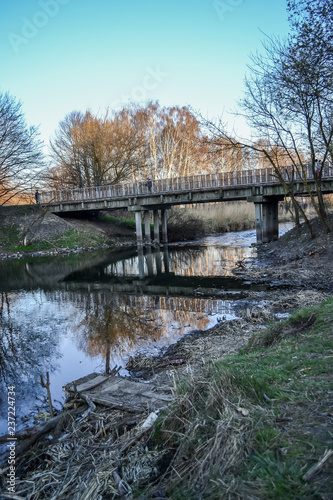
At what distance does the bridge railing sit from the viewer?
80.7ft

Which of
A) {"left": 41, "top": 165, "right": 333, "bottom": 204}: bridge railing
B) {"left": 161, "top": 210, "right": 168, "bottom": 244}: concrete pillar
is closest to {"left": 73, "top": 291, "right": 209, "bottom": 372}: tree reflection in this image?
{"left": 41, "top": 165, "right": 333, "bottom": 204}: bridge railing

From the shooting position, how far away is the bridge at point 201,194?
24.9m

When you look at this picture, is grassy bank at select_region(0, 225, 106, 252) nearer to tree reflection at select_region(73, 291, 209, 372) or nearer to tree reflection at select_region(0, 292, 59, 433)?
tree reflection at select_region(73, 291, 209, 372)

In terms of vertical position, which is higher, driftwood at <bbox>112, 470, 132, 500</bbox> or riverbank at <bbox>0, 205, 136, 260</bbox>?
riverbank at <bbox>0, 205, 136, 260</bbox>

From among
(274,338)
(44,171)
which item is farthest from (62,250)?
(274,338)

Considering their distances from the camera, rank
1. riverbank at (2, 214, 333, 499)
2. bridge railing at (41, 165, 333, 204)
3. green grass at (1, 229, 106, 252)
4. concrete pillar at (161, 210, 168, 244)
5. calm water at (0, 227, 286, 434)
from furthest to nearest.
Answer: concrete pillar at (161, 210, 168, 244)
green grass at (1, 229, 106, 252)
bridge railing at (41, 165, 333, 204)
calm water at (0, 227, 286, 434)
riverbank at (2, 214, 333, 499)

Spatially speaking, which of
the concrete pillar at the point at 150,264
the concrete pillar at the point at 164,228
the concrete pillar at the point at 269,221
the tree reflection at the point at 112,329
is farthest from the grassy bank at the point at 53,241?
the tree reflection at the point at 112,329

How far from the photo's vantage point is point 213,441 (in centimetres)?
275

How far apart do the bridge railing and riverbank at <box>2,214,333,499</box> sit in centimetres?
1860

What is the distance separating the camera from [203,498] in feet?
7.56

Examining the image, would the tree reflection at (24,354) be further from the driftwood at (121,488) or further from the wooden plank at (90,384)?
the driftwood at (121,488)

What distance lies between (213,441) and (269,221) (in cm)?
2521

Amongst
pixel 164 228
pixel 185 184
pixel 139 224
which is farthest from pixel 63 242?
pixel 185 184

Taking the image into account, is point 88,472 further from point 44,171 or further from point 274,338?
point 44,171
